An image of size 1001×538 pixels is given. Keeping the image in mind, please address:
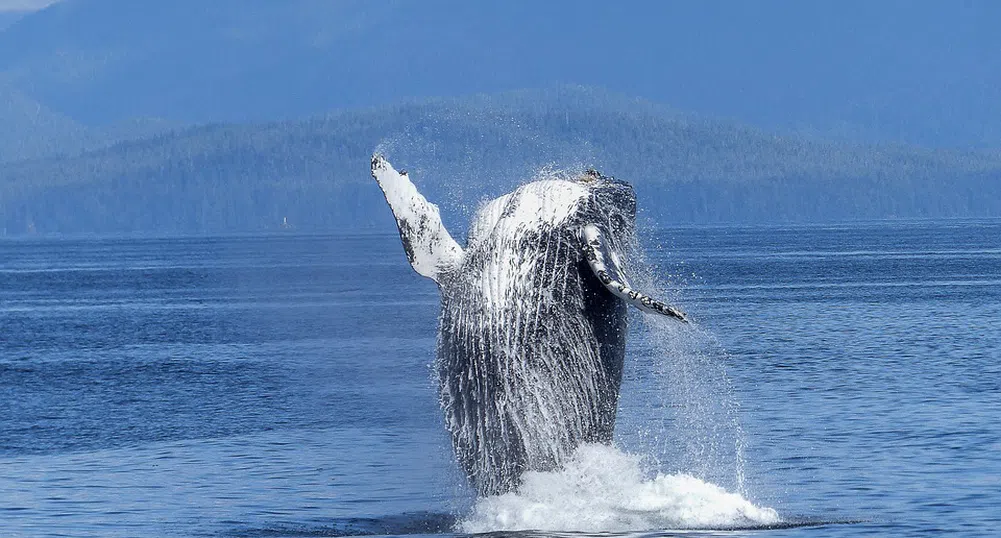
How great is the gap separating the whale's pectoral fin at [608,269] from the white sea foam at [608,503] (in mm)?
1642

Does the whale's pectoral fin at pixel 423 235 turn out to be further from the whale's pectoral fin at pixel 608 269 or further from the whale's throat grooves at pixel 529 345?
the whale's pectoral fin at pixel 608 269

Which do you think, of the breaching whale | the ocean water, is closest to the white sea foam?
the ocean water

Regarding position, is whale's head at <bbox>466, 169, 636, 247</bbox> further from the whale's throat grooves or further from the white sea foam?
the white sea foam

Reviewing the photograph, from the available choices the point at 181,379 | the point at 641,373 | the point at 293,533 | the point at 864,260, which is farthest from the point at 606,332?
the point at 864,260

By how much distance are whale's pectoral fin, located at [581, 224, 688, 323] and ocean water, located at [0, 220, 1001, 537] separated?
1.67m

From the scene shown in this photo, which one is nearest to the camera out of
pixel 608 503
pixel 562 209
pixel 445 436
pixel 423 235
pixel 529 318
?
pixel 562 209

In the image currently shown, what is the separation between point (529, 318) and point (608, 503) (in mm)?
2236

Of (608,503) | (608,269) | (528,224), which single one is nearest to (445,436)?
(608,503)

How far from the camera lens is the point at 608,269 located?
11.4 m

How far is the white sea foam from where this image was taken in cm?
1252

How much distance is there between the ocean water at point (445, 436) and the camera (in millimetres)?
14609

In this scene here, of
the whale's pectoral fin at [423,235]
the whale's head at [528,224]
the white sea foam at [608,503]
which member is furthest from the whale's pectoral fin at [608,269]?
the white sea foam at [608,503]

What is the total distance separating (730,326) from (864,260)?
170 feet

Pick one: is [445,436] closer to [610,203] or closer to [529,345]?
[529,345]
